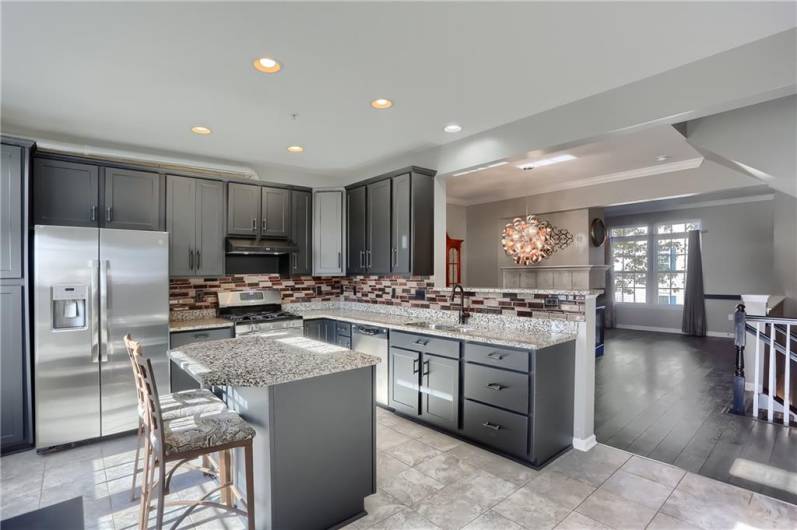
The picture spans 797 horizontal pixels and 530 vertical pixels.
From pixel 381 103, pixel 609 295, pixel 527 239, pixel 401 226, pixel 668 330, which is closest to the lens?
pixel 381 103

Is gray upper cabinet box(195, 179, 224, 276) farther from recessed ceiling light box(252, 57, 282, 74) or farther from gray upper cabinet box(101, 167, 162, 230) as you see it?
recessed ceiling light box(252, 57, 282, 74)

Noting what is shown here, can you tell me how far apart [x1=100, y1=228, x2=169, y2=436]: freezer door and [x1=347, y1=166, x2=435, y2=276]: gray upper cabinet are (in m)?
2.04

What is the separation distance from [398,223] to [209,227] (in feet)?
6.63

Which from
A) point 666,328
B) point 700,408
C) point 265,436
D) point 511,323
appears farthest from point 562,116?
point 666,328

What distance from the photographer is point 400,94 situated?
111 inches

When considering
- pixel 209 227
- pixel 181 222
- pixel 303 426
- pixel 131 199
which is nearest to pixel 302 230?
pixel 209 227

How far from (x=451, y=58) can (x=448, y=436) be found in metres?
2.84

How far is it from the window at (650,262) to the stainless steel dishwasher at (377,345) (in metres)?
7.53

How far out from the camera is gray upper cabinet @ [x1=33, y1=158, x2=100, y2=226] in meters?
3.28

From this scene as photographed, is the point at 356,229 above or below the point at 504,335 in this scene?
above

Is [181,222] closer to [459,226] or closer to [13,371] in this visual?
[13,371]

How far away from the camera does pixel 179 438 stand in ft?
5.90

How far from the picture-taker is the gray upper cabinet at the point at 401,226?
13.3ft

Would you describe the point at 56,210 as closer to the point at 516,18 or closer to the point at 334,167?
the point at 334,167
